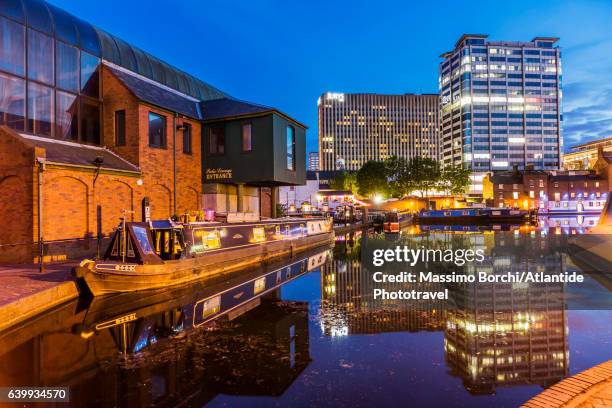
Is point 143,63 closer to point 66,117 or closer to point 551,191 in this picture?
point 66,117

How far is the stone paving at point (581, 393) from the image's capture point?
385 centimetres

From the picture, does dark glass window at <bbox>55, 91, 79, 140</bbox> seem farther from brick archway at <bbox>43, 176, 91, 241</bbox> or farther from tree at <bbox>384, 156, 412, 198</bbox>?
tree at <bbox>384, 156, 412, 198</bbox>

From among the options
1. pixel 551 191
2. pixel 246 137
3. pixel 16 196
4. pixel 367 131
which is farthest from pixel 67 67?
pixel 367 131

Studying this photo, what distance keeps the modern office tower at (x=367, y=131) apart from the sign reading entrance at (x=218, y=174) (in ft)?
520

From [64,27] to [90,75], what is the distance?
2242mm

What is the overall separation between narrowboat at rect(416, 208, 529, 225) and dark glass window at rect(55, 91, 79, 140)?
50932mm

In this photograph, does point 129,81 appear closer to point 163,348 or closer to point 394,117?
point 163,348

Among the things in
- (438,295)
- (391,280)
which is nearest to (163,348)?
(438,295)

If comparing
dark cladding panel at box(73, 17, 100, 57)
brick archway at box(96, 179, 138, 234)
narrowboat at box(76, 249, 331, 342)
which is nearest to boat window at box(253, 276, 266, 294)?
narrowboat at box(76, 249, 331, 342)

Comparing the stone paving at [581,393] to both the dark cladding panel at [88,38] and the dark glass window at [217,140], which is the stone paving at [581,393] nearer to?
the dark glass window at [217,140]

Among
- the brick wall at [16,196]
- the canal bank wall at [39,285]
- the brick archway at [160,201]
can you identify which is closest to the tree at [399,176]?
the brick archway at [160,201]

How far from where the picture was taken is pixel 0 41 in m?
15.2

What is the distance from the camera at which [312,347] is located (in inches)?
294

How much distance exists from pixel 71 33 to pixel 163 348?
1725 centimetres
